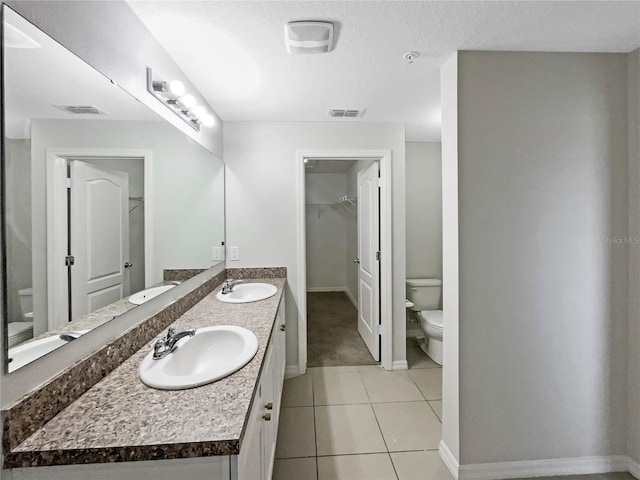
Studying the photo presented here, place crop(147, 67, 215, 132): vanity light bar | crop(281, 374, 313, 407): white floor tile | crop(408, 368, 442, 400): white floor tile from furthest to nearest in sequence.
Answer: crop(408, 368, 442, 400): white floor tile, crop(281, 374, 313, 407): white floor tile, crop(147, 67, 215, 132): vanity light bar

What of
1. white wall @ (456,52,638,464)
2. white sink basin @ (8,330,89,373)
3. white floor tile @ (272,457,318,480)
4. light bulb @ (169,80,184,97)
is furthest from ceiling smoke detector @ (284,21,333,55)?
white floor tile @ (272,457,318,480)

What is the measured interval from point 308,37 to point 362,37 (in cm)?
26

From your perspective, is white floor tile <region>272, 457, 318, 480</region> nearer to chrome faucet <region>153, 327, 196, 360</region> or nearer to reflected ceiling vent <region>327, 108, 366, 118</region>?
chrome faucet <region>153, 327, 196, 360</region>

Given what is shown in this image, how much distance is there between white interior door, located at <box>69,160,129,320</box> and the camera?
96 cm

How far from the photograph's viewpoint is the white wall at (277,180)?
8.19ft

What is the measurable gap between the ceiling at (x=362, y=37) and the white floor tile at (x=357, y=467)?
89.7 inches

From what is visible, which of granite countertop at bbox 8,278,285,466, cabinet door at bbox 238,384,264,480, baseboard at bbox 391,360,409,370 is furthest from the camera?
baseboard at bbox 391,360,409,370

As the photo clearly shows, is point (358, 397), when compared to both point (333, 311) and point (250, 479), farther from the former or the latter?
point (333, 311)

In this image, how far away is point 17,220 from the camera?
0.75 m

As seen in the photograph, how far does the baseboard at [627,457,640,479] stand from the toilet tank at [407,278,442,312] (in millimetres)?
1638

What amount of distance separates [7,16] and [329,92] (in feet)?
5.15

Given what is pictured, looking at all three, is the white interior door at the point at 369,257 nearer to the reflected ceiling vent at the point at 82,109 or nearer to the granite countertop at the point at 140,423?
the granite countertop at the point at 140,423

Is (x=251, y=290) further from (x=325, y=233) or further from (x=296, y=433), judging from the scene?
(x=325, y=233)

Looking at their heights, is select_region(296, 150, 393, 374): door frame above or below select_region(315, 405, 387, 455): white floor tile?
above
